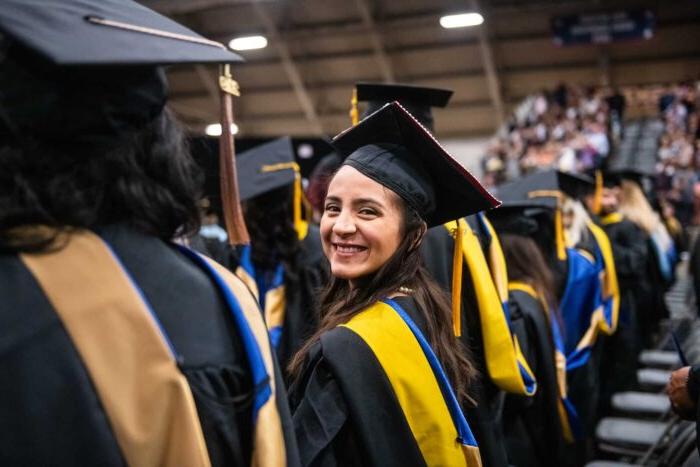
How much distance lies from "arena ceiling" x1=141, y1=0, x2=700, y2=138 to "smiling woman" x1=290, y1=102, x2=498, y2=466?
14.4 metres

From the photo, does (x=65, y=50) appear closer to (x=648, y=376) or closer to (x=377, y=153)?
(x=377, y=153)

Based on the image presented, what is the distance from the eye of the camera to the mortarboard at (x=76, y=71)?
3.09 feet

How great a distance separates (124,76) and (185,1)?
1446 centimetres

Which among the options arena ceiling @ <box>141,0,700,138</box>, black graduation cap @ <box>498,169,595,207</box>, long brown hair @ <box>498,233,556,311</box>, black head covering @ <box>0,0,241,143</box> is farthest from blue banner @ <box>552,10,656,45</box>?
black head covering @ <box>0,0,241,143</box>

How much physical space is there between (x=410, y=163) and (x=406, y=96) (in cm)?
72

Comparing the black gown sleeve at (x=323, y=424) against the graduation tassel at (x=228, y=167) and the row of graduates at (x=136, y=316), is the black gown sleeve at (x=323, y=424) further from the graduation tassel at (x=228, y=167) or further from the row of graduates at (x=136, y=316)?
the graduation tassel at (x=228, y=167)

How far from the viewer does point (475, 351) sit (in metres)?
2.26

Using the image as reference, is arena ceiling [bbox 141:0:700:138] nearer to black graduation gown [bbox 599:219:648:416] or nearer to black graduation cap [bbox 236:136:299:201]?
black graduation gown [bbox 599:219:648:416]

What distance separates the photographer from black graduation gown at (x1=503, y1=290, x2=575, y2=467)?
2.80 meters

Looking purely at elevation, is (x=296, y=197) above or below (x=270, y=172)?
below

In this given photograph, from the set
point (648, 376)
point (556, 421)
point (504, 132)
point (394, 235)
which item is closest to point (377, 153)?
point (394, 235)

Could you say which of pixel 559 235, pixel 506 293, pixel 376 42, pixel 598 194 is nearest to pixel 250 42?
pixel 376 42

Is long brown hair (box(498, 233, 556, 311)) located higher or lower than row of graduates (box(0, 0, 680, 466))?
lower

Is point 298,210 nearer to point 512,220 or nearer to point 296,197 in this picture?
point 296,197
